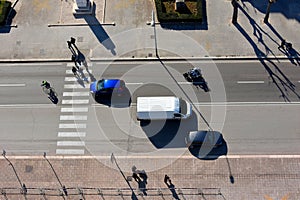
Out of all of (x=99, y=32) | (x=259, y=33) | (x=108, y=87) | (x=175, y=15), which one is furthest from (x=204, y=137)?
(x=99, y=32)

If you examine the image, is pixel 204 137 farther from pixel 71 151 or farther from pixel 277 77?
pixel 71 151

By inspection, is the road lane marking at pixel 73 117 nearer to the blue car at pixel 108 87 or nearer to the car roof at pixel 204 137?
the blue car at pixel 108 87

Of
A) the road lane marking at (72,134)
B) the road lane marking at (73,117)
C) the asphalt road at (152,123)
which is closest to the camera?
the asphalt road at (152,123)

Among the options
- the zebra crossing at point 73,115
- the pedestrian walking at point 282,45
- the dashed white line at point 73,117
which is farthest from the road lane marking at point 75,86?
the pedestrian walking at point 282,45

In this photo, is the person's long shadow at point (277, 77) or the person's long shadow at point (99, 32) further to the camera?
the person's long shadow at point (99, 32)

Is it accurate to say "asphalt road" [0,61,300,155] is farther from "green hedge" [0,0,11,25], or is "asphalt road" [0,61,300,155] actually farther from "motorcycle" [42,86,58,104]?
"green hedge" [0,0,11,25]
